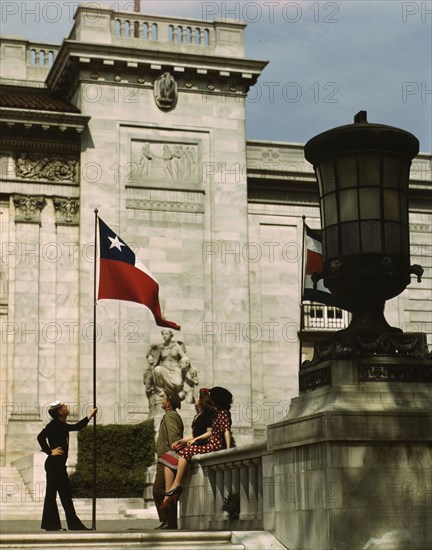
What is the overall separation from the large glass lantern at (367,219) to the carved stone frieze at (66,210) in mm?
26015

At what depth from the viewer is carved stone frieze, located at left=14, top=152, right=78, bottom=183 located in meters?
38.1

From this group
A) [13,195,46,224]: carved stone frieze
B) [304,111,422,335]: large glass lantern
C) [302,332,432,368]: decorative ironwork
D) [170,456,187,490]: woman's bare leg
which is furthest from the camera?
[13,195,46,224]: carved stone frieze

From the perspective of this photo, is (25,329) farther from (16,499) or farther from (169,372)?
(16,499)

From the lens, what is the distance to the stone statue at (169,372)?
117 ft

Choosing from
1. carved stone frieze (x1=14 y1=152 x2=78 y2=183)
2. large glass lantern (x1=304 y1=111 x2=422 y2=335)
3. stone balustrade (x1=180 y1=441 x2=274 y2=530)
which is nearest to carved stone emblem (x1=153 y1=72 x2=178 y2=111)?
carved stone frieze (x1=14 y1=152 x2=78 y2=183)

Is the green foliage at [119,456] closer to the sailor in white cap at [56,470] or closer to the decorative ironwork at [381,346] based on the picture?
the sailor in white cap at [56,470]

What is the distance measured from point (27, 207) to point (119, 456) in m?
9.26

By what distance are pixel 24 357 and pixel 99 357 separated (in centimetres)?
244

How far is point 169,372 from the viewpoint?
35812 millimetres

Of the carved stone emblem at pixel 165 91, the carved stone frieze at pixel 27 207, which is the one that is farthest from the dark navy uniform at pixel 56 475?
the carved stone emblem at pixel 165 91

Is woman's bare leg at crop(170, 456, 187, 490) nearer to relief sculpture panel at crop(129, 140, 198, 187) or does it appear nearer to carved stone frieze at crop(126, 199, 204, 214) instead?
carved stone frieze at crop(126, 199, 204, 214)

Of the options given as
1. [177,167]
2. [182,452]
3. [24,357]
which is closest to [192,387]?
[24,357]

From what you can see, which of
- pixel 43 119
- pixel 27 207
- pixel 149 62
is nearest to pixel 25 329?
pixel 27 207

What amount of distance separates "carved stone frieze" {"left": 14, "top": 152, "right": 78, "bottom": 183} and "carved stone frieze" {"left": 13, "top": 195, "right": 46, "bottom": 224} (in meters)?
0.75
